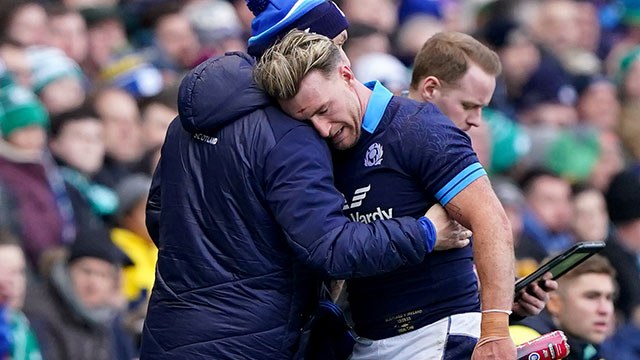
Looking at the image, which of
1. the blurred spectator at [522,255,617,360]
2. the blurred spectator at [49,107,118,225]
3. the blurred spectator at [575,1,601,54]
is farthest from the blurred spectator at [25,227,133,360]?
the blurred spectator at [575,1,601,54]

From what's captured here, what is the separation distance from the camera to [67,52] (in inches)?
385

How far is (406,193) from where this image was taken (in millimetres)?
4547

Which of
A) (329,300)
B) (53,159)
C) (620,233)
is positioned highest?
(329,300)

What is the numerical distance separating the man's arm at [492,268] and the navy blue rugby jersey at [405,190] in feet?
0.36

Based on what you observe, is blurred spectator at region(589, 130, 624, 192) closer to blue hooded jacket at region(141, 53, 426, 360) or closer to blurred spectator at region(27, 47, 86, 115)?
blurred spectator at region(27, 47, 86, 115)

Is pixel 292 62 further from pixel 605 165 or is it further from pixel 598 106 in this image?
pixel 598 106

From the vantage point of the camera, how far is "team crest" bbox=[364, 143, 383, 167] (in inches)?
180

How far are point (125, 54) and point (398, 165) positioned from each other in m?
6.09

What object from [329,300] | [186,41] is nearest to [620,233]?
[186,41]

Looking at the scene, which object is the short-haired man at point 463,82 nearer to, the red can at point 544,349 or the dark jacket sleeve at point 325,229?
the red can at point 544,349

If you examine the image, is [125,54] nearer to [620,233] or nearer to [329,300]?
[620,233]

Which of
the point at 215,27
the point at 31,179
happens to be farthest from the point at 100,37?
the point at 31,179

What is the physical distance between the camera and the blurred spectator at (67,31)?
9.62 meters

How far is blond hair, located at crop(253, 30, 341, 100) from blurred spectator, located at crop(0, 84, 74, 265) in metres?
3.57
